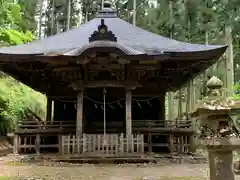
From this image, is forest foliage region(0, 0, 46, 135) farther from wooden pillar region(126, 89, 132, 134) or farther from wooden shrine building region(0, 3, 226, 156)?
wooden pillar region(126, 89, 132, 134)

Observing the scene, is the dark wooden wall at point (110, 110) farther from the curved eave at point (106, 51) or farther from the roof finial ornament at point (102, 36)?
the curved eave at point (106, 51)

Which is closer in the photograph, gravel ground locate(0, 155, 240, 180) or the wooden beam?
gravel ground locate(0, 155, 240, 180)

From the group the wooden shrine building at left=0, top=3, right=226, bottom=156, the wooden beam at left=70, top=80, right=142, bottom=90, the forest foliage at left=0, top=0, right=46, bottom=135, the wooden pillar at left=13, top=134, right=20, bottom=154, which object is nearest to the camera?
the wooden shrine building at left=0, top=3, right=226, bottom=156

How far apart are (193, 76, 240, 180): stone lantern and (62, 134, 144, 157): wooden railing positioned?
5.92m

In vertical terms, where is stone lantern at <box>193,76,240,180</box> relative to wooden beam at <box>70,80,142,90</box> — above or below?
below

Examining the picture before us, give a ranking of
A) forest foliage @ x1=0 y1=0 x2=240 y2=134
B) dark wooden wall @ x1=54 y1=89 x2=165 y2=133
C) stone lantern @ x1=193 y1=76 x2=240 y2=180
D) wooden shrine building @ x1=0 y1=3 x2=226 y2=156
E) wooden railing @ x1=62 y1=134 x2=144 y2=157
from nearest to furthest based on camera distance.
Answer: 1. stone lantern @ x1=193 y1=76 x2=240 y2=180
2. wooden railing @ x1=62 y1=134 x2=144 y2=157
3. wooden shrine building @ x1=0 y1=3 x2=226 y2=156
4. dark wooden wall @ x1=54 y1=89 x2=165 y2=133
5. forest foliage @ x1=0 y1=0 x2=240 y2=134

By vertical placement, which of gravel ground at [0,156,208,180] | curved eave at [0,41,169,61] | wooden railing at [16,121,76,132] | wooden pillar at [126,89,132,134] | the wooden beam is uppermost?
curved eave at [0,41,169,61]

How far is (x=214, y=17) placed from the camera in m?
25.3


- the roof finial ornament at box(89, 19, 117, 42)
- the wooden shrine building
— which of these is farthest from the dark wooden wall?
the roof finial ornament at box(89, 19, 117, 42)

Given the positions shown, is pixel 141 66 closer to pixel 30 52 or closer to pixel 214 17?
pixel 30 52

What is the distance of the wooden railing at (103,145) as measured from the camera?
40.8ft

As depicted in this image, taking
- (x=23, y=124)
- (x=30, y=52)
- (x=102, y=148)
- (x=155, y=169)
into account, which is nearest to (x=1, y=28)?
(x=30, y=52)

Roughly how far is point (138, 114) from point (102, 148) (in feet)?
14.6

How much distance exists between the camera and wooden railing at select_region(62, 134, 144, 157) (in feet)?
40.8
